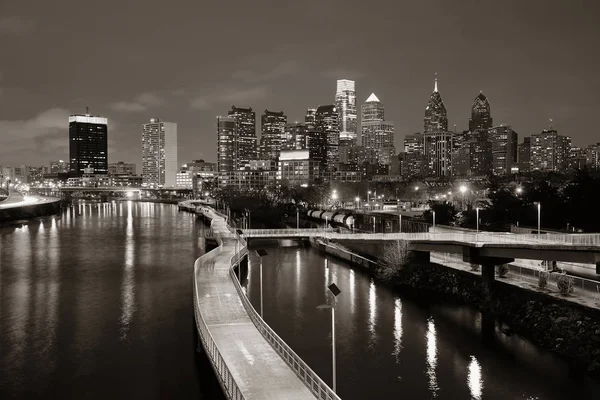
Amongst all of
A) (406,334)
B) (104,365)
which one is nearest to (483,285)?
(406,334)

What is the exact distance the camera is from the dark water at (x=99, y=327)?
24.5 m

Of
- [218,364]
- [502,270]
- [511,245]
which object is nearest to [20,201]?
[502,270]

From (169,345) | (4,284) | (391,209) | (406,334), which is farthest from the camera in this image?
(391,209)

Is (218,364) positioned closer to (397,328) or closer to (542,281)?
(397,328)

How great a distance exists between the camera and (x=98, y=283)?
4597 centimetres

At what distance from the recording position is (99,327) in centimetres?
3288

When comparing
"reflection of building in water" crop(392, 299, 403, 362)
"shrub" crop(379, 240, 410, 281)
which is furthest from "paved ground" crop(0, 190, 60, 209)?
"reflection of building in water" crop(392, 299, 403, 362)

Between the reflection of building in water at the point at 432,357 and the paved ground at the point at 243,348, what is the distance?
7.82 meters

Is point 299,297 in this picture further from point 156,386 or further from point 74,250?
point 74,250

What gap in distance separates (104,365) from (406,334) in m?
17.9

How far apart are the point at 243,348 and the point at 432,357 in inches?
439

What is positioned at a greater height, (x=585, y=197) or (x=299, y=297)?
(x=585, y=197)

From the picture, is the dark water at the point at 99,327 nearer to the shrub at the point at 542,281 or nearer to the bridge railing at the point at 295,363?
the bridge railing at the point at 295,363

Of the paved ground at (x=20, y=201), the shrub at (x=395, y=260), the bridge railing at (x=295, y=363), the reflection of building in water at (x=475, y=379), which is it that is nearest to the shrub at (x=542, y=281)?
the reflection of building in water at (x=475, y=379)
